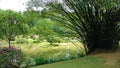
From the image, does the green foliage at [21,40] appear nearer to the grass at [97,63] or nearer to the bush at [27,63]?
the bush at [27,63]

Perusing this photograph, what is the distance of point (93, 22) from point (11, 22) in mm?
4081

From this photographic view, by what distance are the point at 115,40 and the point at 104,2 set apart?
2.58 m

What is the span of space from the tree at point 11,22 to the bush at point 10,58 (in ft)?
11.4

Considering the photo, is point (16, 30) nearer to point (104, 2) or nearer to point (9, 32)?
point (9, 32)

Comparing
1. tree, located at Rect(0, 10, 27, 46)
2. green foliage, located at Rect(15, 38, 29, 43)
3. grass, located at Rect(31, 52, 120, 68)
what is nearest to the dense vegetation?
tree, located at Rect(0, 10, 27, 46)

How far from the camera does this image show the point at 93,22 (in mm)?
10672

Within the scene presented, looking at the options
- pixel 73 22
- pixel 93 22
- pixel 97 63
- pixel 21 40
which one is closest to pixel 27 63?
pixel 97 63

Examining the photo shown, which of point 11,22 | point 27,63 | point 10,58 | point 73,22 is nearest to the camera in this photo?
point 10,58

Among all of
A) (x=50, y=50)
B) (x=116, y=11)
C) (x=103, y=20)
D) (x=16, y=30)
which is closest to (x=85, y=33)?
(x=103, y=20)

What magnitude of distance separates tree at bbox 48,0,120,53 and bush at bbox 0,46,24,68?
9.62 feet

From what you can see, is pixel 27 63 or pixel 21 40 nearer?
pixel 27 63

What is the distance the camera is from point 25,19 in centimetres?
1189

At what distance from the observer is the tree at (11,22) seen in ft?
39.5

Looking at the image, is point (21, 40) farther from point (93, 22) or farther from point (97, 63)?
point (97, 63)
